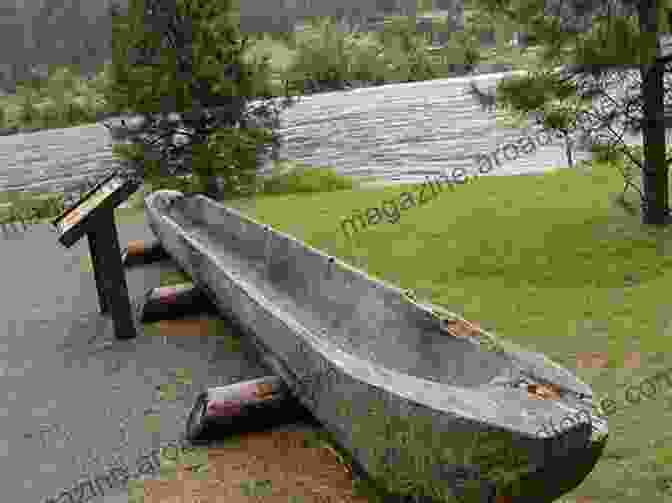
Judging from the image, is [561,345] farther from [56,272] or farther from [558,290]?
[56,272]

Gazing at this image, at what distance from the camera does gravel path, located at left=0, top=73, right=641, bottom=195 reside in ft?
59.4

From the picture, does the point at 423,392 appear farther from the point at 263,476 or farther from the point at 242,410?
the point at 242,410

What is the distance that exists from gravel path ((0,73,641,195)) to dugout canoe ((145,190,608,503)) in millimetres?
10573

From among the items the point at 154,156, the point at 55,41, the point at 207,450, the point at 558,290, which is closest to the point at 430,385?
the point at 207,450

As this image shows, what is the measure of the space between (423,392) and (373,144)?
62.5 ft

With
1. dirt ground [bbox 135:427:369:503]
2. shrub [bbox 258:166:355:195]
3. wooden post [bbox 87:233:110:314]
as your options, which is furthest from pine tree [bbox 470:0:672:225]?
shrub [bbox 258:166:355:195]

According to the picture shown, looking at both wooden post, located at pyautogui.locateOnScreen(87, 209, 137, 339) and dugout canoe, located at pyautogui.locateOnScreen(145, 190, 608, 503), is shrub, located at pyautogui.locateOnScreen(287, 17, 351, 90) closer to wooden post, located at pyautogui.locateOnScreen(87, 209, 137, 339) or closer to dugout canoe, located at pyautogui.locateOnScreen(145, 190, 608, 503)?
wooden post, located at pyautogui.locateOnScreen(87, 209, 137, 339)

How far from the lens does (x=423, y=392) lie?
9.46 feet

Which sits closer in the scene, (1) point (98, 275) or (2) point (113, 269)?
(2) point (113, 269)

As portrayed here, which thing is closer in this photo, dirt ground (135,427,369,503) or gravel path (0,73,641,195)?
dirt ground (135,427,369,503)

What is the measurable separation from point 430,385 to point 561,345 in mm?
2811

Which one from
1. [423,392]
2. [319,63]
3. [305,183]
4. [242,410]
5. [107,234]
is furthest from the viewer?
[319,63]

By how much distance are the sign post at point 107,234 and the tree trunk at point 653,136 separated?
17.7 ft

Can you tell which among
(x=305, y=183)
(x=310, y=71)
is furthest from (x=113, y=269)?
(x=310, y=71)
